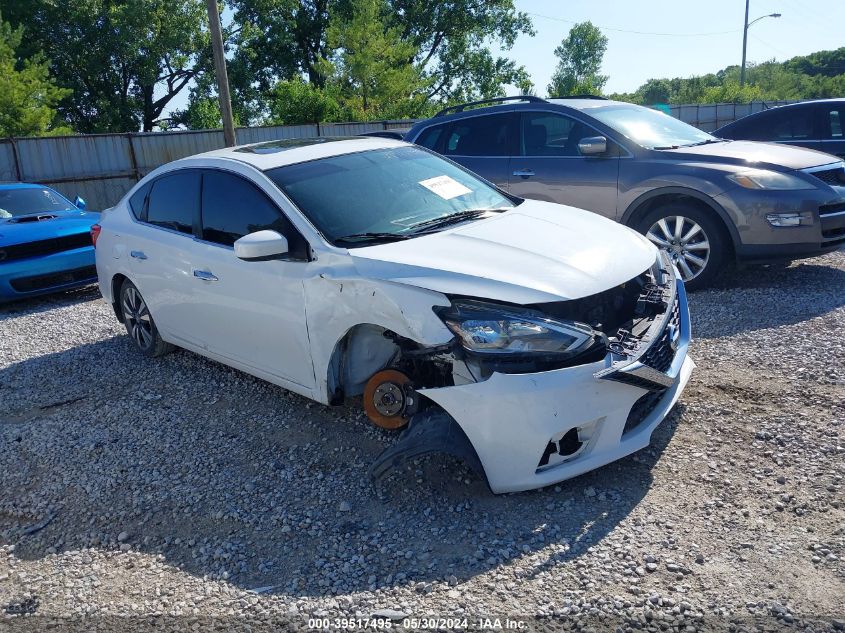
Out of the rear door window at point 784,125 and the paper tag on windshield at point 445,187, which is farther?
the rear door window at point 784,125

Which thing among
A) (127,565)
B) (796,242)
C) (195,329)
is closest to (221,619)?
(127,565)

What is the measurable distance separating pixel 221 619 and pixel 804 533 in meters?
2.33

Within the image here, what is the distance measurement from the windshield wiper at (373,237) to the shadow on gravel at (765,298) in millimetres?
2646

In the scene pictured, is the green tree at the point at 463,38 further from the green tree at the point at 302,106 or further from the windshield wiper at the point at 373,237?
the windshield wiper at the point at 373,237

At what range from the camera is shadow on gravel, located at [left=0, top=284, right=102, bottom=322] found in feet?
26.3

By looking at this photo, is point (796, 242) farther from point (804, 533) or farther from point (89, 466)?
point (89, 466)

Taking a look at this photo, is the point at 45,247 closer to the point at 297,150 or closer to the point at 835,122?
the point at 297,150

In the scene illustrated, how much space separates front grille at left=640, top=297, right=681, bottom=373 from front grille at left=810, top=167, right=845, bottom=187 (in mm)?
3563

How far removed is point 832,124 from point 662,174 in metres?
4.13

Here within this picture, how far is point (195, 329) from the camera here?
487 cm

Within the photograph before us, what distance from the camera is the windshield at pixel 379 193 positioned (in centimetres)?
395

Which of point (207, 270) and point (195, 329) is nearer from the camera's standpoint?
point (207, 270)

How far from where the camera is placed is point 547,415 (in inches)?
119

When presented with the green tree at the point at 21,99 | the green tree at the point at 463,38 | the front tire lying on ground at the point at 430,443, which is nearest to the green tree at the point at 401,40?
the green tree at the point at 463,38
